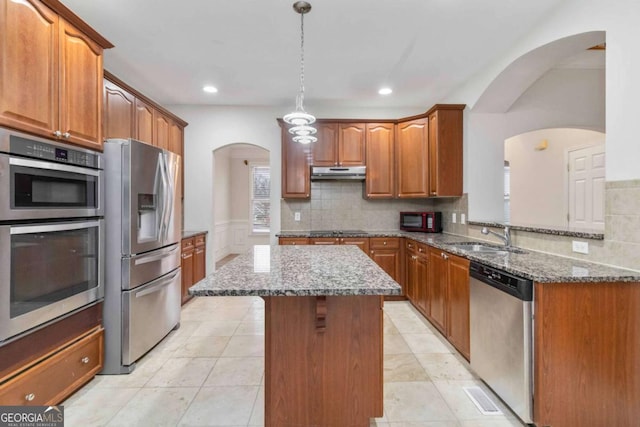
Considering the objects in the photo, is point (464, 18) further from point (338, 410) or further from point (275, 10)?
point (338, 410)

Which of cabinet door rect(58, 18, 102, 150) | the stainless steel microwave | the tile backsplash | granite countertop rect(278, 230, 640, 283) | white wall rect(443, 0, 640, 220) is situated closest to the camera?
granite countertop rect(278, 230, 640, 283)

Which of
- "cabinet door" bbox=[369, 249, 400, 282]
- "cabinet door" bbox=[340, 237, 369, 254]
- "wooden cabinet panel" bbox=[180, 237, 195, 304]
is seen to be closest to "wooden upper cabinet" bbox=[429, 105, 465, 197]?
"cabinet door" bbox=[369, 249, 400, 282]

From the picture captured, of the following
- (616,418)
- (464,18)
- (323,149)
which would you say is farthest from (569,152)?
(616,418)

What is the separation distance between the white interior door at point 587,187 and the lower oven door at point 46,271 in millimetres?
5788

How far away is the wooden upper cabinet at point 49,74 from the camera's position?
5.05ft

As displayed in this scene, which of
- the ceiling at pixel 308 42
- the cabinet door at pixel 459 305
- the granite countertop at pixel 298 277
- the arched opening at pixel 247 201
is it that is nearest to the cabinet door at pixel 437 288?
the cabinet door at pixel 459 305

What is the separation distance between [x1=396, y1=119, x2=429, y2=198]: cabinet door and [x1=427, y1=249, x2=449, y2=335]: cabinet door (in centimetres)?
115

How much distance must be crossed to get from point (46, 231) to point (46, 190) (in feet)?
0.82

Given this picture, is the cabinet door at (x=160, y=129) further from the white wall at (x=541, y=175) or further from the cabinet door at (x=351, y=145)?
the white wall at (x=541, y=175)

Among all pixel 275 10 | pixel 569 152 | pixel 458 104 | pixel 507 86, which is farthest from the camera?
pixel 569 152

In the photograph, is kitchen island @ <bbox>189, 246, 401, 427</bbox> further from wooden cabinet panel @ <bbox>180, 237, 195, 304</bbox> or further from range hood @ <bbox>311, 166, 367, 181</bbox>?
range hood @ <bbox>311, 166, 367, 181</bbox>

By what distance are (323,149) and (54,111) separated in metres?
2.96

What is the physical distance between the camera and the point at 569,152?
463 cm

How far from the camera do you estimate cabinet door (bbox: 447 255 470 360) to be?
7.92 feet
